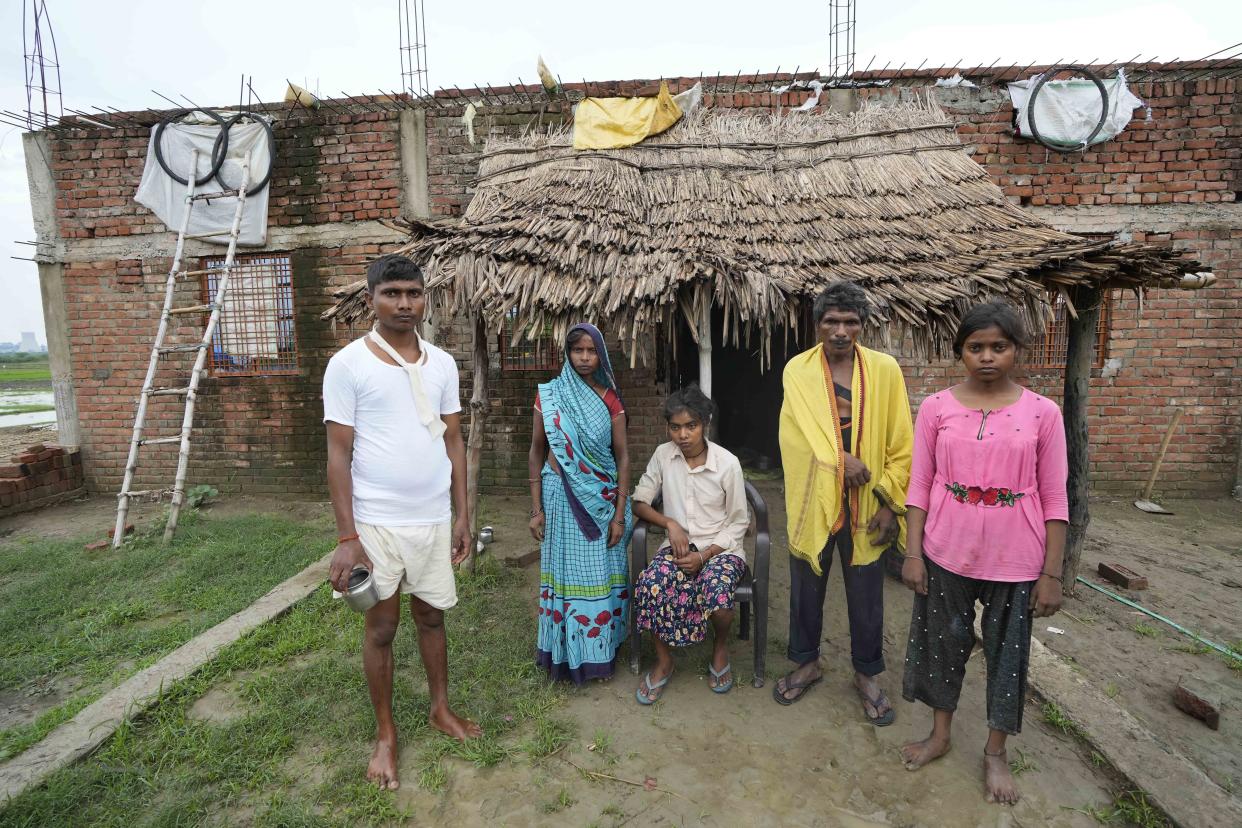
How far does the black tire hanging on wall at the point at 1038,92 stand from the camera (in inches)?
224

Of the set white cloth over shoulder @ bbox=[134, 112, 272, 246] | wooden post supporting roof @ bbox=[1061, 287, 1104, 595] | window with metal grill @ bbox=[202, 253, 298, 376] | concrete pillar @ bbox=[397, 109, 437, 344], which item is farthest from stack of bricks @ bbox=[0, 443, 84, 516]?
wooden post supporting roof @ bbox=[1061, 287, 1104, 595]

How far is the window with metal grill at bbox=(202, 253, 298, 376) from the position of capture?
6.62 metres

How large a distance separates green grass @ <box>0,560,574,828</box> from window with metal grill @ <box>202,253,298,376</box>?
4069mm

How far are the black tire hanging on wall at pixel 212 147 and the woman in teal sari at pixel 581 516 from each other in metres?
5.76

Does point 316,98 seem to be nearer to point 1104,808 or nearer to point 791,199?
point 791,199

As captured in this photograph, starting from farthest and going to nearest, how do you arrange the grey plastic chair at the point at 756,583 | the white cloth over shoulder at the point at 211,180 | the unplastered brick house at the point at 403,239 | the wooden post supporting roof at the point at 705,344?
1. the white cloth over shoulder at the point at 211,180
2. the unplastered brick house at the point at 403,239
3. the wooden post supporting roof at the point at 705,344
4. the grey plastic chair at the point at 756,583

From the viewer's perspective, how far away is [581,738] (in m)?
2.64

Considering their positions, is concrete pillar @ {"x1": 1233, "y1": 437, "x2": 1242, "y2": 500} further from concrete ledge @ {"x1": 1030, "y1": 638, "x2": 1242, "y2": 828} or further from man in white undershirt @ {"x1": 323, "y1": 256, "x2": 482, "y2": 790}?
man in white undershirt @ {"x1": 323, "y1": 256, "x2": 482, "y2": 790}

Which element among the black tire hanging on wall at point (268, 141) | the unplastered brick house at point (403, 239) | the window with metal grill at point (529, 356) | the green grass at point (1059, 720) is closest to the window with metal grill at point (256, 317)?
the unplastered brick house at point (403, 239)

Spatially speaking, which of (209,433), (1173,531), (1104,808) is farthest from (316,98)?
(1173,531)

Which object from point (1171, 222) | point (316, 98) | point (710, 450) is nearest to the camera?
point (710, 450)

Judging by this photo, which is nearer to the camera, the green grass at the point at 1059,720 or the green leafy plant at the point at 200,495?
the green grass at the point at 1059,720

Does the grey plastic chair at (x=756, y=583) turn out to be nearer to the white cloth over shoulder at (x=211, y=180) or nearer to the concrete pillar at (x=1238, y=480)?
the white cloth over shoulder at (x=211, y=180)

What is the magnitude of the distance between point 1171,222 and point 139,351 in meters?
11.0
